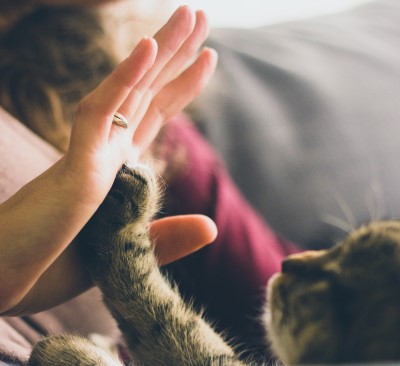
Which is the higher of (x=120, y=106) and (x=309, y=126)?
(x=309, y=126)

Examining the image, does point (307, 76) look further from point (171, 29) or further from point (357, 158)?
point (171, 29)

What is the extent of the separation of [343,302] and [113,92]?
284 mm

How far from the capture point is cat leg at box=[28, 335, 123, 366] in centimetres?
53

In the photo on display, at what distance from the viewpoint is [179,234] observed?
0.60 meters

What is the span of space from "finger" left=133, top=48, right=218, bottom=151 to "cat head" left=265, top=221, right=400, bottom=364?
0.77ft

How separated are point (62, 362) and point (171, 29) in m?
0.35

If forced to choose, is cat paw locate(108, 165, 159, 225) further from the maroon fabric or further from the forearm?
the maroon fabric

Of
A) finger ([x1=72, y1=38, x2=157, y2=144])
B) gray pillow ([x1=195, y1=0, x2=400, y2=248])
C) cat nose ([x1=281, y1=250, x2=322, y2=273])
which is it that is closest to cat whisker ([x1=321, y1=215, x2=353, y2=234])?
gray pillow ([x1=195, y1=0, x2=400, y2=248])

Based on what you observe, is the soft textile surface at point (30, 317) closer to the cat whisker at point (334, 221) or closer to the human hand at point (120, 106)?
the human hand at point (120, 106)

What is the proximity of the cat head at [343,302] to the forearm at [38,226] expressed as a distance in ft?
0.76

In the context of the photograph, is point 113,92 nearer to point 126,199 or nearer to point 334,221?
point 126,199

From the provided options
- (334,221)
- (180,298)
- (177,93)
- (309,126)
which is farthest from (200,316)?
(309,126)

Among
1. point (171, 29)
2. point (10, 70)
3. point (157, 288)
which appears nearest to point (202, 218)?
point (157, 288)

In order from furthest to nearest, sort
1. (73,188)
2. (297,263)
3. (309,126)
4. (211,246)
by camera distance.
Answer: (309,126)
(211,246)
(297,263)
(73,188)
